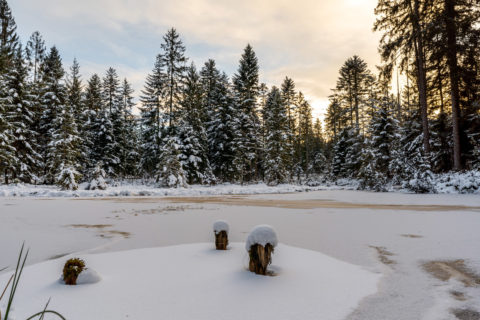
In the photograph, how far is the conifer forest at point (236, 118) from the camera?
1578cm

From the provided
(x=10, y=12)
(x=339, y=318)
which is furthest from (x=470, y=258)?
(x=10, y=12)

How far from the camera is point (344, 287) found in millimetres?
2703

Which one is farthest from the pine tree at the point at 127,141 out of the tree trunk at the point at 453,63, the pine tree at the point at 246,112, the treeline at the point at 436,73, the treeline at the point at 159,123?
the tree trunk at the point at 453,63

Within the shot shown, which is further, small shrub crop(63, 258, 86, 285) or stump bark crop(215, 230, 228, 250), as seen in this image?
stump bark crop(215, 230, 228, 250)

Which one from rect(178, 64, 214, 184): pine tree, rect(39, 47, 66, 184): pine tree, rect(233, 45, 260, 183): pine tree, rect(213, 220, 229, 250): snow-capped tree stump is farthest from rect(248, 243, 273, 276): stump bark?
rect(39, 47, 66, 184): pine tree

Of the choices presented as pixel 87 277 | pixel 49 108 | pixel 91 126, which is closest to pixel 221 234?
pixel 87 277

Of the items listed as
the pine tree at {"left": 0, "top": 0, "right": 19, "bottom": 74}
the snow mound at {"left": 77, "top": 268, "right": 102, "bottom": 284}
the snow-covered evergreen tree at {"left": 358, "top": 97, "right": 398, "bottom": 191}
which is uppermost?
the pine tree at {"left": 0, "top": 0, "right": 19, "bottom": 74}

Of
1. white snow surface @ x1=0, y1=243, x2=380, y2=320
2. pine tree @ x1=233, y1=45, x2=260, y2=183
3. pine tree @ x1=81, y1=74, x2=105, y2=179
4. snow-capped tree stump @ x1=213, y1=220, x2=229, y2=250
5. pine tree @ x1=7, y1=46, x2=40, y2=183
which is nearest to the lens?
white snow surface @ x1=0, y1=243, x2=380, y2=320

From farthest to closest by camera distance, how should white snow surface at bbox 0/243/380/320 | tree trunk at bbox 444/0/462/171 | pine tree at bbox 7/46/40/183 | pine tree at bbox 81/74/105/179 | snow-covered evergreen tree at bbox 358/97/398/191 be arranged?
pine tree at bbox 81/74/105/179
snow-covered evergreen tree at bbox 358/97/398/191
pine tree at bbox 7/46/40/183
tree trunk at bbox 444/0/462/171
white snow surface at bbox 0/243/380/320

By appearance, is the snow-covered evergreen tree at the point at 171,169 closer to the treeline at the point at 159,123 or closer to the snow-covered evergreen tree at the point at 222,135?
the treeline at the point at 159,123

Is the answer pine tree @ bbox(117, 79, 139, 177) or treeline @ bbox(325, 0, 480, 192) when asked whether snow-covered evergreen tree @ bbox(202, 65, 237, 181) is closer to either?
pine tree @ bbox(117, 79, 139, 177)

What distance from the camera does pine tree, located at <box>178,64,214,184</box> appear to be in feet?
88.6

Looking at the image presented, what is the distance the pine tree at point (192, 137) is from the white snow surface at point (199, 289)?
2292cm

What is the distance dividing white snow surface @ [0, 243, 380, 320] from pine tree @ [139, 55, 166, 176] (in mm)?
Answer: 27616
